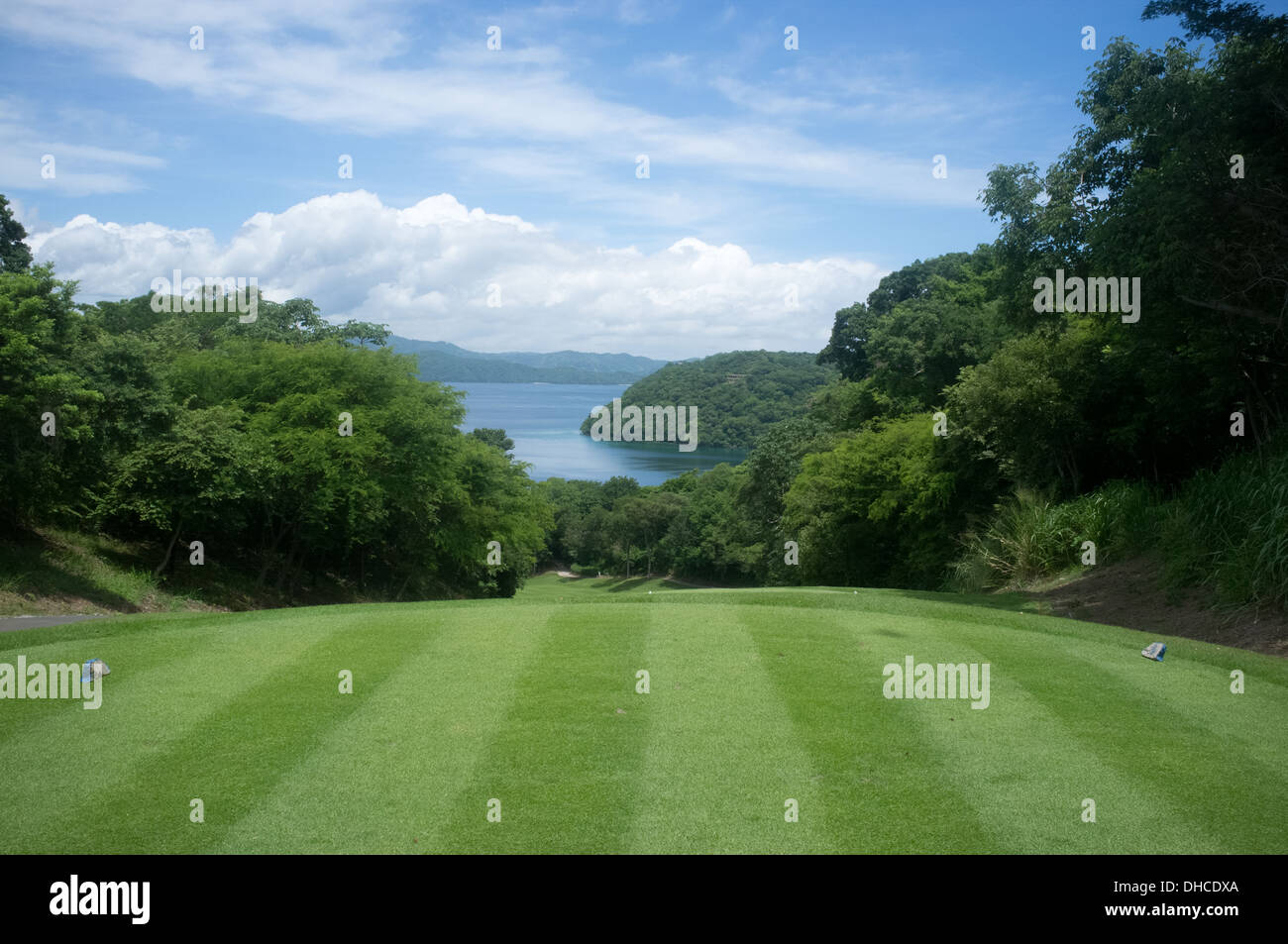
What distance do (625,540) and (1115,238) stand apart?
9281 cm

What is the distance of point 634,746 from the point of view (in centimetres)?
689

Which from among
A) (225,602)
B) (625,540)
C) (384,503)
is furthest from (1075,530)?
(625,540)

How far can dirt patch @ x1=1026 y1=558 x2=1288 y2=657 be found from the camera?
42.3 ft

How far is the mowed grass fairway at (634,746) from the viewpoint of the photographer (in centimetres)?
561

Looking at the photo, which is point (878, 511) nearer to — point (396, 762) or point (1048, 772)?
point (1048, 772)

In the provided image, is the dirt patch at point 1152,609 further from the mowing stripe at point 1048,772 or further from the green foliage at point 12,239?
the green foliage at point 12,239

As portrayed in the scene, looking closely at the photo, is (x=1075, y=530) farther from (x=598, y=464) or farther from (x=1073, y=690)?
(x=598, y=464)

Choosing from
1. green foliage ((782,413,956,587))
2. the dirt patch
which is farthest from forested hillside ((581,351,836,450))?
the dirt patch

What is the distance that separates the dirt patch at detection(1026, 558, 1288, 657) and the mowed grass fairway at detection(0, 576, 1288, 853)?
2.67m

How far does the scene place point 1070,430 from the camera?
79.1 feet

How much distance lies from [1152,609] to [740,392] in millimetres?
129597

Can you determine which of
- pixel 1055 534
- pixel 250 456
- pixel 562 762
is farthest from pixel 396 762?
pixel 250 456

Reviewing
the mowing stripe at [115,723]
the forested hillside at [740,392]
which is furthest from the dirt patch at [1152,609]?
the forested hillside at [740,392]

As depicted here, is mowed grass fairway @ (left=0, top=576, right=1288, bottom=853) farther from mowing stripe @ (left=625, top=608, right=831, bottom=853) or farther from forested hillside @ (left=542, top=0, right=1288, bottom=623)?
forested hillside @ (left=542, top=0, right=1288, bottom=623)
